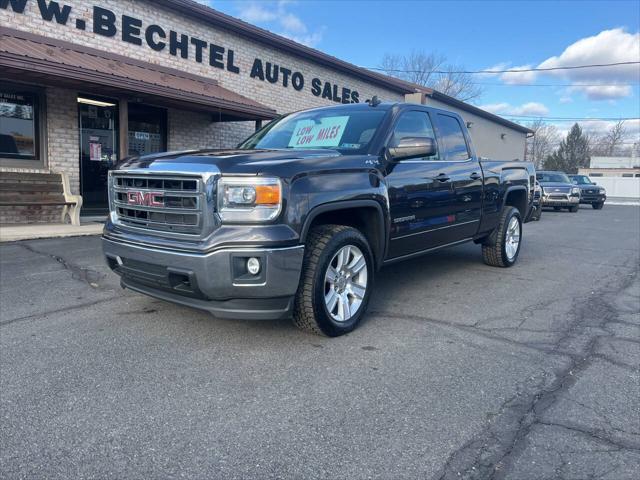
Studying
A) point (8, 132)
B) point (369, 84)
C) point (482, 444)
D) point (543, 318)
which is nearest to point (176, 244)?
point (482, 444)

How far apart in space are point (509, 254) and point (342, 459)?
5.50 m

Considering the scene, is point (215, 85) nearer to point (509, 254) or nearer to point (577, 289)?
point (509, 254)

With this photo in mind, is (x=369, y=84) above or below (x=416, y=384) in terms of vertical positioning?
above

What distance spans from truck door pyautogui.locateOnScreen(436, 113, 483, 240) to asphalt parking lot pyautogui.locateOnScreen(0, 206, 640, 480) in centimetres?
97

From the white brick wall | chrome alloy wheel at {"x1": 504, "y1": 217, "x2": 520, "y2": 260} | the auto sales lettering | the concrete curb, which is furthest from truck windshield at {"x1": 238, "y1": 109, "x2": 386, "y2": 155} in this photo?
the auto sales lettering

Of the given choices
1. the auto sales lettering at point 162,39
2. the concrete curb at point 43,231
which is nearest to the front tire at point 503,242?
the concrete curb at point 43,231

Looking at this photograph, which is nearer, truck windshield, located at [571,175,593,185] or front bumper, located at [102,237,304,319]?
front bumper, located at [102,237,304,319]

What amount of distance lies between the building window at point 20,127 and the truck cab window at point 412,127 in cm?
824

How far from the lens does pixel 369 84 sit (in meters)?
19.8

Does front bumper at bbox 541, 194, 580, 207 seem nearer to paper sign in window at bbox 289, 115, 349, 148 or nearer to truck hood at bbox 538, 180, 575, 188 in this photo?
truck hood at bbox 538, 180, 575, 188

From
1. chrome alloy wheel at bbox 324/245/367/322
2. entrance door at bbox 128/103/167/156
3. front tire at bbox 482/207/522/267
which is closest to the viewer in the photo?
chrome alloy wheel at bbox 324/245/367/322

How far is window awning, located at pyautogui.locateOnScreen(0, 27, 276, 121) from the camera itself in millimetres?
8477

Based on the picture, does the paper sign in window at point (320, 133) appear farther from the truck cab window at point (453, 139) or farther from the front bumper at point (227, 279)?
the front bumper at point (227, 279)

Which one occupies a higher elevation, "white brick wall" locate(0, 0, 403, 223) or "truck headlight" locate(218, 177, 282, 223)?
"white brick wall" locate(0, 0, 403, 223)
